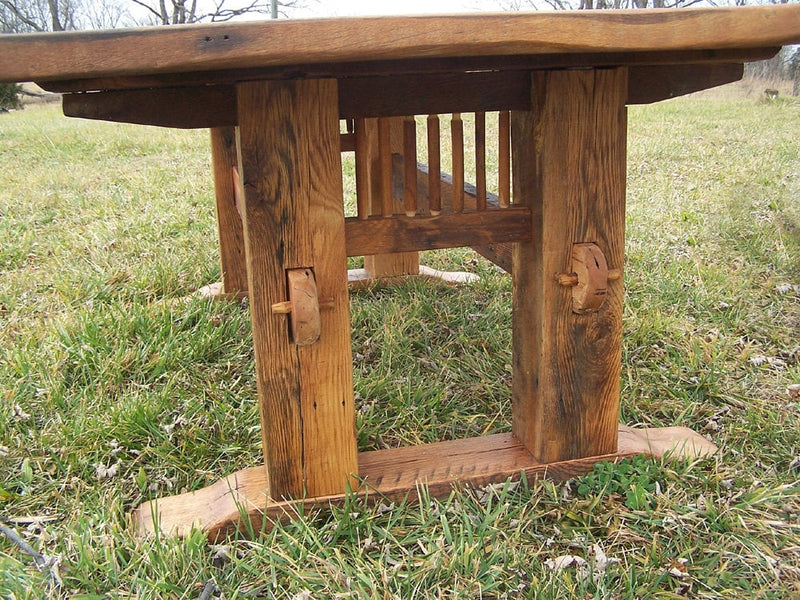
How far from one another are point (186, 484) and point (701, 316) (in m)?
2.06

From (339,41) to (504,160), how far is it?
27.4 inches

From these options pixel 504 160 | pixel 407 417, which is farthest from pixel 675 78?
pixel 407 417

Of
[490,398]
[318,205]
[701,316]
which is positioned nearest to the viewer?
[318,205]

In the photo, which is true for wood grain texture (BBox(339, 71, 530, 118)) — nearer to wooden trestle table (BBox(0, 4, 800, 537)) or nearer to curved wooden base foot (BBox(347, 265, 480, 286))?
wooden trestle table (BBox(0, 4, 800, 537))

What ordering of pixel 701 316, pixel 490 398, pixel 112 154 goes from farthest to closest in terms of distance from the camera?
pixel 112 154
pixel 701 316
pixel 490 398

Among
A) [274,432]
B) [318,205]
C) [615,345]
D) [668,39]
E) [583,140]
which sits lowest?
[274,432]

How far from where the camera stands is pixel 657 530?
1.67m

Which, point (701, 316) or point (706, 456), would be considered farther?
point (701, 316)

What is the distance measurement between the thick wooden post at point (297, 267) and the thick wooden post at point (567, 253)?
0.47 meters

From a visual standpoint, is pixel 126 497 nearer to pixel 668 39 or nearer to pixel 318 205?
pixel 318 205

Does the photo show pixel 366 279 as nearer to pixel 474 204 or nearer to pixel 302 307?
pixel 474 204

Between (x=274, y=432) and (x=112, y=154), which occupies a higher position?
(x=112, y=154)

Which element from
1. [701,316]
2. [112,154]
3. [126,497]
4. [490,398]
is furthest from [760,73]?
[126,497]

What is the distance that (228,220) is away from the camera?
3223 mm
